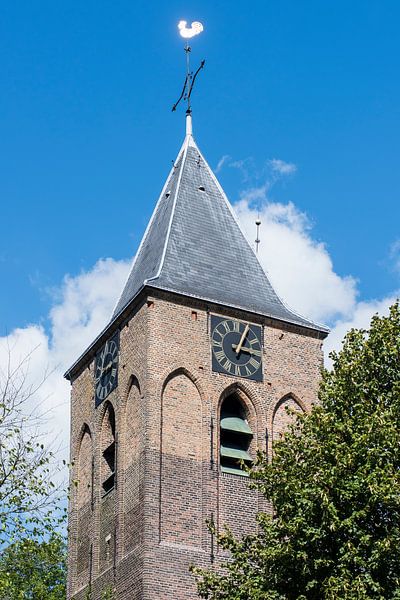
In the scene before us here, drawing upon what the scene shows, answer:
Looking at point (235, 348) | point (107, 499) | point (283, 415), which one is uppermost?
point (235, 348)

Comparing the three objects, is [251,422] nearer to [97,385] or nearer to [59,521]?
[97,385]

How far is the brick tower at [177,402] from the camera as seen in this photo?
27.8 m

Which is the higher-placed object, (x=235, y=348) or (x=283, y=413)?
(x=235, y=348)

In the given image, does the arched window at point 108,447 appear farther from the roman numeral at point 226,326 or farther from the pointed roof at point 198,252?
the roman numeral at point 226,326

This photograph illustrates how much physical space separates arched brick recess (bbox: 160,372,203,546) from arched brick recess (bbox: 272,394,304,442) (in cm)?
212

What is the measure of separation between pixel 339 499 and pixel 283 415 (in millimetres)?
9058

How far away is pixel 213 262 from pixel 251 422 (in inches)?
180

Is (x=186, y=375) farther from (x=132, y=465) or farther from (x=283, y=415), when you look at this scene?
(x=283, y=415)

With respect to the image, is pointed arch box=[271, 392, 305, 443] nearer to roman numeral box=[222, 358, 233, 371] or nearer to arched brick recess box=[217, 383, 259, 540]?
roman numeral box=[222, 358, 233, 371]

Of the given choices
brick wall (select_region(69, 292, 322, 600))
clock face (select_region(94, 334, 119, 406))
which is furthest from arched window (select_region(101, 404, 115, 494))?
clock face (select_region(94, 334, 119, 406))

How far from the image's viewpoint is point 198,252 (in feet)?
107

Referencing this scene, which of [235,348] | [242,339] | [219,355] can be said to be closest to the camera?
[219,355]

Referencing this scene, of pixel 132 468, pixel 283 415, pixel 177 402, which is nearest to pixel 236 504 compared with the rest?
pixel 132 468

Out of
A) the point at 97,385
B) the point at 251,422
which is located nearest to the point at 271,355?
the point at 251,422
